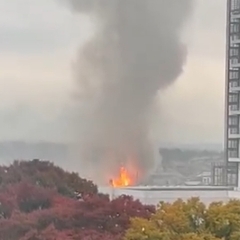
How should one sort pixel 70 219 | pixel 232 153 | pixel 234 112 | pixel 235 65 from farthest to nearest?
pixel 232 153
pixel 234 112
pixel 235 65
pixel 70 219

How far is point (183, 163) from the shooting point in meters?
19.3

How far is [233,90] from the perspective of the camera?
59.5 ft

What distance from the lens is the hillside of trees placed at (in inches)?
312

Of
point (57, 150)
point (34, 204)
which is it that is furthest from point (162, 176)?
point (34, 204)

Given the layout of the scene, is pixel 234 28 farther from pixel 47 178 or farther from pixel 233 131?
pixel 47 178

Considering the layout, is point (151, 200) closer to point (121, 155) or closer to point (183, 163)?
point (121, 155)

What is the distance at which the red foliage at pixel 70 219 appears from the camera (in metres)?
10.2

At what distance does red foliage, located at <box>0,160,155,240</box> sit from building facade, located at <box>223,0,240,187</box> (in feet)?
23.7

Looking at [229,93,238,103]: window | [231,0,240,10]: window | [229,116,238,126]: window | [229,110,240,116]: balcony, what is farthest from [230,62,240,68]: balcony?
[231,0,240,10]: window

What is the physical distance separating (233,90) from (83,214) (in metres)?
8.59

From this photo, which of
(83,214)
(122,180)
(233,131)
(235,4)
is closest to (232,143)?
(233,131)

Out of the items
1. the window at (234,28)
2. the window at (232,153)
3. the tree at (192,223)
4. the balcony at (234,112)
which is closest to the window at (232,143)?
the window at (232,153)

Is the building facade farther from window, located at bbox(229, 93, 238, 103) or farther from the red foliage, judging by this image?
the red foliage

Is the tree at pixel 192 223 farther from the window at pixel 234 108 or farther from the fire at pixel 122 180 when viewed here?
the window at pixel 234 108
